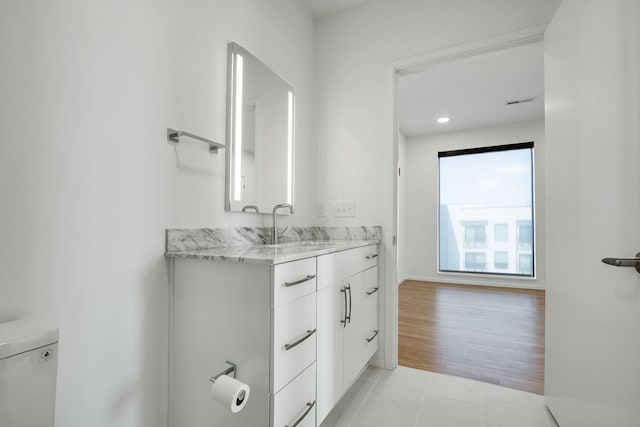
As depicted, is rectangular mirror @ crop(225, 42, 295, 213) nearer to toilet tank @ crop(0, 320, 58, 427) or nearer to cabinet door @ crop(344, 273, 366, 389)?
cabinet door @ crop(344, 273, 366, 389)

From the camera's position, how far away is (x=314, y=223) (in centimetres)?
236

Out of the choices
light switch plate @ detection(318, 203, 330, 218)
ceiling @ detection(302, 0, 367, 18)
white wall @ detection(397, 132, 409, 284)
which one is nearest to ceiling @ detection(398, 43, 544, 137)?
white wall @ detection(397, 132, 409, 284)

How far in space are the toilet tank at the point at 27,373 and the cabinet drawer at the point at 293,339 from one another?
61 centimetres

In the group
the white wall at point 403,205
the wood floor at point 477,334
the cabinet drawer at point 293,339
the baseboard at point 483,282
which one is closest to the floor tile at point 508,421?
the wood floor at point 477,334

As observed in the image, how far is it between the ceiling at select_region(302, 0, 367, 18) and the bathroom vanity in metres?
2.02

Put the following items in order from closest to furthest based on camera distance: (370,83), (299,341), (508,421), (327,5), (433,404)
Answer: (299,341) < (508,421) < (433,404) < (370,83) < (327,5)

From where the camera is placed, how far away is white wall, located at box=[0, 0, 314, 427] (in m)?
0.86

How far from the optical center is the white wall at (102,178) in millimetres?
864

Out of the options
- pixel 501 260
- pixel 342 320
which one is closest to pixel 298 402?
pixel 342 320

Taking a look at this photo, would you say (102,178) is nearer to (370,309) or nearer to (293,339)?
(293,339)

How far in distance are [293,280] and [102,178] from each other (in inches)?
30.4

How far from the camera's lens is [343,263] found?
5.14 feet

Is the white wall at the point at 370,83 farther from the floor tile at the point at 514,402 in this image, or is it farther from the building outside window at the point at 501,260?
the building outside window at the point at 501,260

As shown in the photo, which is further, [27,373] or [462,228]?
[462,228]
